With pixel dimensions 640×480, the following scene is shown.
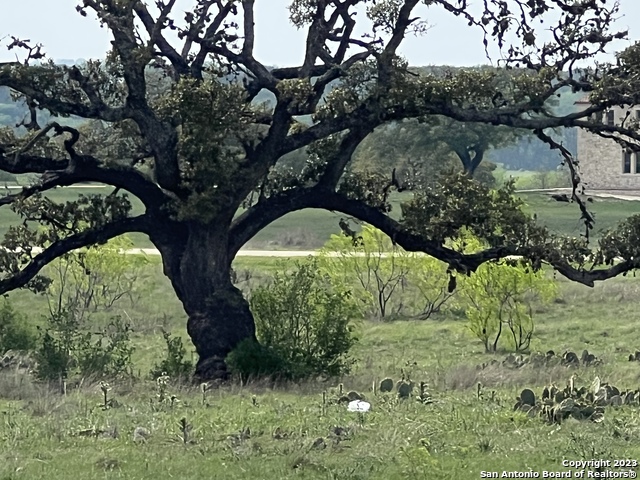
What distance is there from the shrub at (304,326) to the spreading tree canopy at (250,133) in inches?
17.9

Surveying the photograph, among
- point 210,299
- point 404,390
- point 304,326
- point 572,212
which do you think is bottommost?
point 404,390

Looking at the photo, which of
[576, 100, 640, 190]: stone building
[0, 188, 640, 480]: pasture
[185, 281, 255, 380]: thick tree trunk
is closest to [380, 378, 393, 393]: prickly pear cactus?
[0, 188, 640, 480]: pasture

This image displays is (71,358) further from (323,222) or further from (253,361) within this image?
(323,222)

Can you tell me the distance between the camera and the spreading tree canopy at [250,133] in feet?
52.3

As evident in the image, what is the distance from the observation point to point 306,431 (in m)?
11.1

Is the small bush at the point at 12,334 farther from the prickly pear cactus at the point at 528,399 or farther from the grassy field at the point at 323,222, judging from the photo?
the grassy field at the point at 323,222

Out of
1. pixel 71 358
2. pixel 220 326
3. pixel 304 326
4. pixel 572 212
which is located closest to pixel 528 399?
pixel 304 326

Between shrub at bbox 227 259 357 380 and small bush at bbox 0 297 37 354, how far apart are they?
645cm

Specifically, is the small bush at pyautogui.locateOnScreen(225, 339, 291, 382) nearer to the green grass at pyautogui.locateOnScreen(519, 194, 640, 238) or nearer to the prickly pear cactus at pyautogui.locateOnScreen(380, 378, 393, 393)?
the prickly pear cactus at pyautogui.locateOnScreen(380, 378, 393, 393)

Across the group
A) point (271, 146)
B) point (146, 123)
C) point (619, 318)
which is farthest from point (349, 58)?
point (619, 318)

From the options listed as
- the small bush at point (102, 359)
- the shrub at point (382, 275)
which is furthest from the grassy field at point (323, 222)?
the small bush at point (102, 359)

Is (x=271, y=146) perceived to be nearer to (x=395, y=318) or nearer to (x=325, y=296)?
(x=325, y=296)

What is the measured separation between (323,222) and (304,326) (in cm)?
3686

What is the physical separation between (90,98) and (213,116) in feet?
5.95
